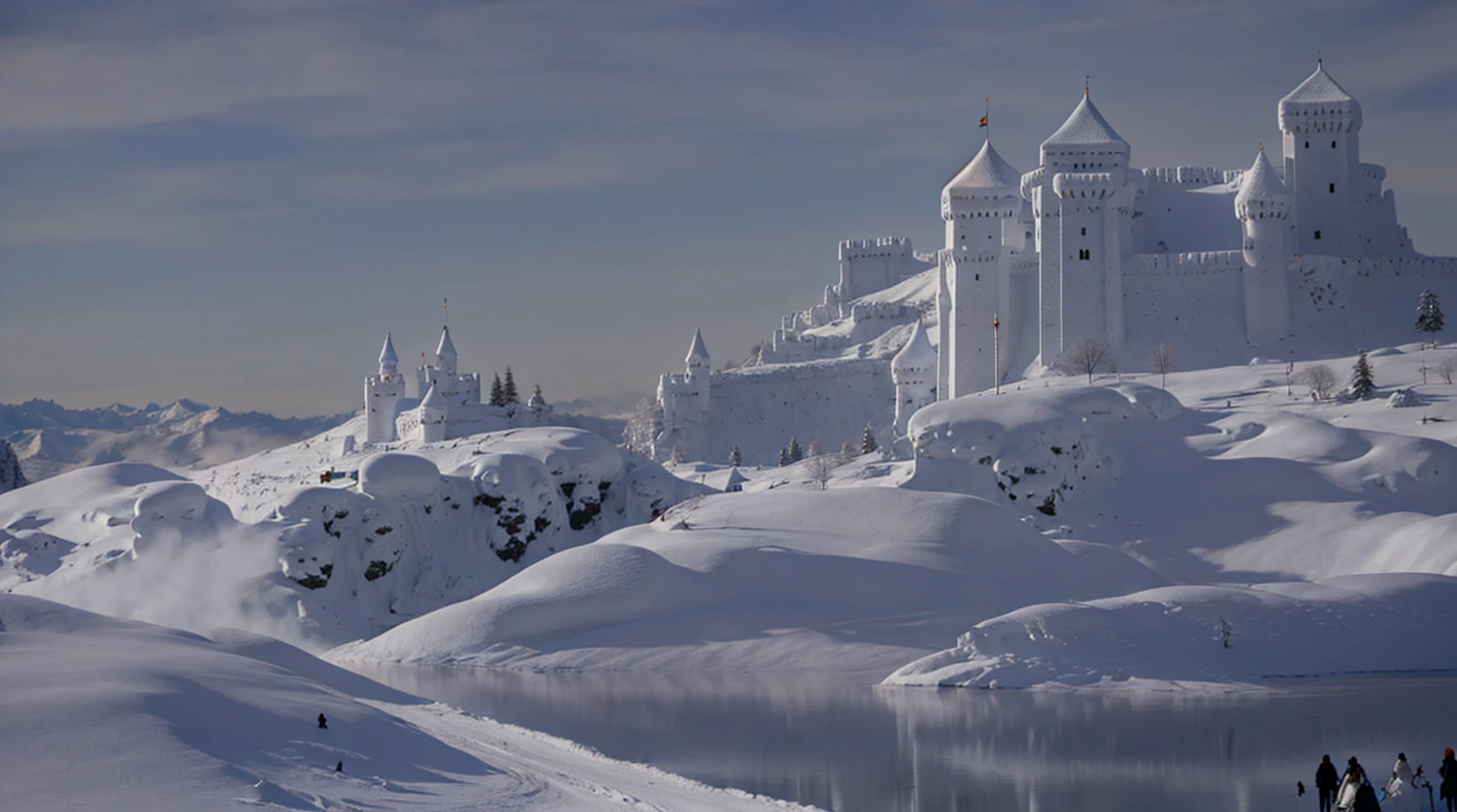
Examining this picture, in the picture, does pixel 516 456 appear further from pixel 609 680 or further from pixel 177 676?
pixel 177 676

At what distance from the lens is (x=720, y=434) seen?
94812 millimetres

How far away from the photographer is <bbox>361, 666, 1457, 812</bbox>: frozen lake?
2438 centimetres

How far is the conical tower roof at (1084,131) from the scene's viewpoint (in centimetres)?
7731

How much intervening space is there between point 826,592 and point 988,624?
7.15 m

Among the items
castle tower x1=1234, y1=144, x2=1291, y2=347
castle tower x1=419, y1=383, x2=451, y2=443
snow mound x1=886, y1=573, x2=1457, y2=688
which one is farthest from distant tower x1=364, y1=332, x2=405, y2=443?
snow mound x1=886, y1=573, x2=1457, y2=688

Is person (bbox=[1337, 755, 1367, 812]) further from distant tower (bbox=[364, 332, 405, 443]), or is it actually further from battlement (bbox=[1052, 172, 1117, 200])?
distant tower (bbox=[364, 332, 405, 443])

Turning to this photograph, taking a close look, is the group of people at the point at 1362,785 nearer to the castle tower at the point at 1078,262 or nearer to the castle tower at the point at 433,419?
the castle tower at the point at 1078,262

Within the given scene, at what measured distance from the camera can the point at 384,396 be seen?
92.9m

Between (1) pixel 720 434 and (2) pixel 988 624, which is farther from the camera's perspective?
(1) pixel 720 434

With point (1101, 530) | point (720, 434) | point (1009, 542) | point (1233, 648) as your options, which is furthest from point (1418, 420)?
point (720, 434)

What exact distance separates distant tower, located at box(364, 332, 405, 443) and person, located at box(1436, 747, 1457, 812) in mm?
74207

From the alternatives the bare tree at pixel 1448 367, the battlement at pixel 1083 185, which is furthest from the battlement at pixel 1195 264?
the bare tree at pixel 1448 367

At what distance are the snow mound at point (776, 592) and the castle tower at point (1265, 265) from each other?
96.0 feet

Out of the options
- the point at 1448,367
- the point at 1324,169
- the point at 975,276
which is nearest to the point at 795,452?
the point at 975,276
